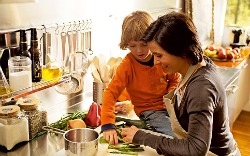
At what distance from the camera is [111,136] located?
141 centimetres

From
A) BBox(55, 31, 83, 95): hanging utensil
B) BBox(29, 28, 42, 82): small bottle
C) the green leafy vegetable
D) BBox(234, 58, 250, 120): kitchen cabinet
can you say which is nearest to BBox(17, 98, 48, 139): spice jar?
BBox(29, 28, 42, 82): small bottle

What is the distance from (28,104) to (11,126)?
0.13 m

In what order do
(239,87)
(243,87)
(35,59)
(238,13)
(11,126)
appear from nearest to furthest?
(11,126)
(35,59)
(239,87)
(243,87)
(238,13)

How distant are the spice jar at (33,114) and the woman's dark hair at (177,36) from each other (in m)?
0.61

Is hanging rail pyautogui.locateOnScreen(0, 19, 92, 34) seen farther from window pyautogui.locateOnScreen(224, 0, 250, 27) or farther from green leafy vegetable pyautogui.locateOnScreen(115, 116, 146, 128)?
window pyautogui.locateOnScreen(224, 0, 250, 27)

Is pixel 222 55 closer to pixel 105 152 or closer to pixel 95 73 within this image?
pixel 95 73

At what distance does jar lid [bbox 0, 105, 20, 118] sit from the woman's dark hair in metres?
0.61

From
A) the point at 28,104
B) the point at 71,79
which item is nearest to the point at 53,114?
the point at 71,79

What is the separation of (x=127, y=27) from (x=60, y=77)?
0.39 m

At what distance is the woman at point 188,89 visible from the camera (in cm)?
107

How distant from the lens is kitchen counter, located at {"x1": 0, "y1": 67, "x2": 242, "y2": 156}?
136cm

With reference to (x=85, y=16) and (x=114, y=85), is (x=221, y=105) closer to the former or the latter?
(x=114, y=85)

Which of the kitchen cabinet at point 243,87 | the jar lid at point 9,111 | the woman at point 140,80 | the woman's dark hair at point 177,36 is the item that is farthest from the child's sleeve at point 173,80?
the kitchen cabinet at point 243,87

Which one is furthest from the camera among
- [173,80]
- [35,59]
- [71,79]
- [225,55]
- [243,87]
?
[243,87]
